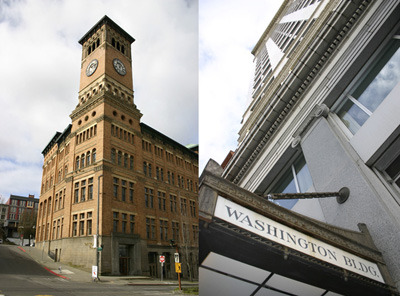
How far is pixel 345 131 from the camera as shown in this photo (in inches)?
181

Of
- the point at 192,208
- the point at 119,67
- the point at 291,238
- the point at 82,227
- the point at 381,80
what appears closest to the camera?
the point at 291,238

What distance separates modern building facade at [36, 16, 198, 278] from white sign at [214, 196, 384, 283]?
605cm

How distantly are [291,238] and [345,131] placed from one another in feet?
10.00

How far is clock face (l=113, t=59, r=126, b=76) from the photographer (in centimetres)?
1021

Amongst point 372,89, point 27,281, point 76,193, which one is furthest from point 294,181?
point 76,193

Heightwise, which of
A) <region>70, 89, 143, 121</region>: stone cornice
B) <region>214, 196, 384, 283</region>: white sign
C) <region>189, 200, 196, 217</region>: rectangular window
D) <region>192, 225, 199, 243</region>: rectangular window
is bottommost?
<region>214, 196, 384, 283</region>: white sign

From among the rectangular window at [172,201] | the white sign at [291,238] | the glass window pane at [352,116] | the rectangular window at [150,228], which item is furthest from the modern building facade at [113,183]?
the white sign at [291,238]

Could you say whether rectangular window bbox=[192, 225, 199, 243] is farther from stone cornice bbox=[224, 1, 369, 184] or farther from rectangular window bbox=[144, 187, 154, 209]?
stone cornice bbox=[224, 1, 369, 184]

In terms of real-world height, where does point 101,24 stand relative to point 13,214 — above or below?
above

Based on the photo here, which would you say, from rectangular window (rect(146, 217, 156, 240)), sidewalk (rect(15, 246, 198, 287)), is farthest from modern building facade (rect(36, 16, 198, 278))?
sidewalk (rect(15, 246, 198, 287))

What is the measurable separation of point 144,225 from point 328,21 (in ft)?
27.8

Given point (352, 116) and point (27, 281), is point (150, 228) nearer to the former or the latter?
point (27, 281)

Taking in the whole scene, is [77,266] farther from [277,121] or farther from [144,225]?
[277,121]

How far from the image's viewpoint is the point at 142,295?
537 cm
